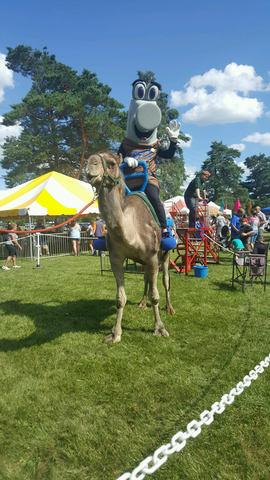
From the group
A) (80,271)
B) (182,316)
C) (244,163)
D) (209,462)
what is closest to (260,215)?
(80,271)

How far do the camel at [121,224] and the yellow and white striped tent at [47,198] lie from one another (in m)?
10.5

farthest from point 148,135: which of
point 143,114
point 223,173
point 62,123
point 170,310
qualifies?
point 223,173

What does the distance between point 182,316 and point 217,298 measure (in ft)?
5.01

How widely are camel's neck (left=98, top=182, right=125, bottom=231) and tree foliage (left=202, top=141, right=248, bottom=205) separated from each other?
209 feet

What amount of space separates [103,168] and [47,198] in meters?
12.5

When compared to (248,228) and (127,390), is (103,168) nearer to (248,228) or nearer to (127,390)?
(127,390)

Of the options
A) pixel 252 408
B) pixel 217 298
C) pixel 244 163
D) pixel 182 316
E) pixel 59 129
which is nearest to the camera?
pixel 252 408

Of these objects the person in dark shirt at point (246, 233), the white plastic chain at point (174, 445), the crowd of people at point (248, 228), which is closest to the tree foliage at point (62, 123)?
the crowd of people at point (248, 228)

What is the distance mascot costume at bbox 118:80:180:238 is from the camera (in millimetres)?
5668

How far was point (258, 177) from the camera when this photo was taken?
67.9 m

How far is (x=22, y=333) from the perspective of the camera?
5348 millimetres

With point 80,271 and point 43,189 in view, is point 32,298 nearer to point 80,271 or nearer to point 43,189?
point 80,271

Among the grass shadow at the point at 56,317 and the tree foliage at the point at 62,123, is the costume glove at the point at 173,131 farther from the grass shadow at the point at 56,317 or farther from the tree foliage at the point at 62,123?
the tree foliage at the point at 62,123

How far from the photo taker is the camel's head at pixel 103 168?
12.0 feet
